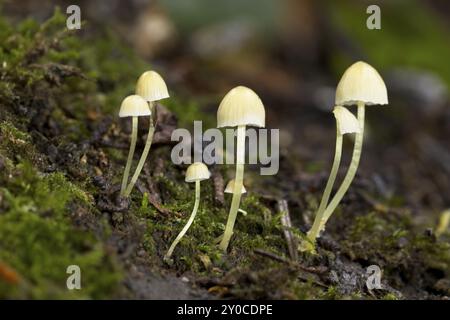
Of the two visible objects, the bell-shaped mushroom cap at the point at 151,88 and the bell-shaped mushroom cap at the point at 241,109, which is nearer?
the bell-shaped mushroom cap at the point at 241,109

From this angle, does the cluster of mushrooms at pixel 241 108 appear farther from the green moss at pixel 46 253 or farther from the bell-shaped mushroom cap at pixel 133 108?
the green moss at pixel 46 253

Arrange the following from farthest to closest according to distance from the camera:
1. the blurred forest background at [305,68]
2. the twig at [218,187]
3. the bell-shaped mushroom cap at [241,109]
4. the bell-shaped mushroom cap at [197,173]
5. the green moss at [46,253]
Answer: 1. the blurred forest background at [305,68]
2. the twig at [218,187]
3. the bell-shaped mushroom cap at [197,173]
4. the bell-shaped mushroom cap at [241,109]
5. the green moss at [46,253]

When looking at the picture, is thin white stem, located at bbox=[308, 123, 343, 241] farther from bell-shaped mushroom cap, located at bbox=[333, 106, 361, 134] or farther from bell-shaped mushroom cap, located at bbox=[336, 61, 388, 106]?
bell-shaped mushroom cap, located at bbox=[336, 61, 388, 106]

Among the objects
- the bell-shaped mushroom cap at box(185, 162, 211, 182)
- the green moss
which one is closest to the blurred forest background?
the bell-shaped mushroom cap at box(185, 162, 211, 182)

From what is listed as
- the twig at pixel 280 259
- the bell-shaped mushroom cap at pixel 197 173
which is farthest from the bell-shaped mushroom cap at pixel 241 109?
the twig at pixel 280 259

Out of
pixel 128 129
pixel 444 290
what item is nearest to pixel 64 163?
pixel 128 129

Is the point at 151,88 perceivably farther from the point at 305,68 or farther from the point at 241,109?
the point at 305,68

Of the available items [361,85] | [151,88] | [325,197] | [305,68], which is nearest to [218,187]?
[325,197]
